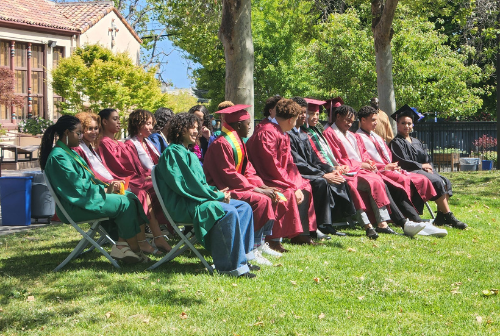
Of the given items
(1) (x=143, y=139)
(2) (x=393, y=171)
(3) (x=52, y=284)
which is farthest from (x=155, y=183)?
(2) (x=393, y=171)

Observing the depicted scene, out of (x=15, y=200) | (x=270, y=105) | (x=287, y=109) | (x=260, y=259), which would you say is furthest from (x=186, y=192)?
(x=15, y=200)

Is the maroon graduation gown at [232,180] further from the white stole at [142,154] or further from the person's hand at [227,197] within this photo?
the white stole at [142,154]

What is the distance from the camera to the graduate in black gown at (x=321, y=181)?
29.6 ft

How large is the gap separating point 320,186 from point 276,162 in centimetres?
111

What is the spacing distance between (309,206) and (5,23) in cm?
1863

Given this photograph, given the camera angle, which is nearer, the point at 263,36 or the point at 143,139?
the point at 143,139

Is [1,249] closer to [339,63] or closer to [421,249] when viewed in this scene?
[421,249]

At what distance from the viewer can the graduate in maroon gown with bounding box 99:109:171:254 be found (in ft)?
25.5

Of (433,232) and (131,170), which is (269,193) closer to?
(131,170)

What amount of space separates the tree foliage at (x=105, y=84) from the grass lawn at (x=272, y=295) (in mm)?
14079

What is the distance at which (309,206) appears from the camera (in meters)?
8.65

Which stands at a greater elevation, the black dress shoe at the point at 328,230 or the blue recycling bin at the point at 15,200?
the blue recycling bin at the point at 15,200

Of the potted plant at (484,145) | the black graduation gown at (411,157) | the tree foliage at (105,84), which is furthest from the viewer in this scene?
the potted plant at (484,145)

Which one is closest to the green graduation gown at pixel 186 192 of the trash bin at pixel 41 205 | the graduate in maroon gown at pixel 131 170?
the graduate in maroon gown at pixel 131 170
